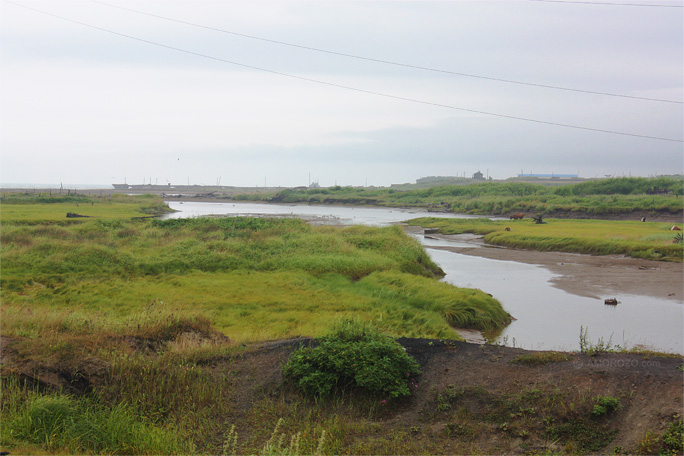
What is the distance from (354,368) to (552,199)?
99.7 meters

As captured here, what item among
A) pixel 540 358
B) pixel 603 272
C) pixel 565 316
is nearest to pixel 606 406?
pixel 540 358

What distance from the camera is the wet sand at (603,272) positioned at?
81.7 ft

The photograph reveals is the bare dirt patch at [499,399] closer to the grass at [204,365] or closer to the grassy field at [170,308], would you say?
the grass at [204,365]

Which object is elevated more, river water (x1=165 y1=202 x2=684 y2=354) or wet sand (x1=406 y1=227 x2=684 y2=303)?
wet sand (x1=406 y1=227 x2=684 y2=303)

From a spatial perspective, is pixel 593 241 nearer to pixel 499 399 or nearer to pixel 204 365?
pixel 499 399

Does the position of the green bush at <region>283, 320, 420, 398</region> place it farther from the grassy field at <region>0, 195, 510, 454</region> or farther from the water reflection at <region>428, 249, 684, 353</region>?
the water reflection at <region>428, 249, 684, 353</region>

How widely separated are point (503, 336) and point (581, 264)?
65.5 ft

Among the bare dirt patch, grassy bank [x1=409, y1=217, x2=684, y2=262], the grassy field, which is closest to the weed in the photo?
the bare dirt patch

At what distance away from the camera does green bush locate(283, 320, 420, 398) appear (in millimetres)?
8828
